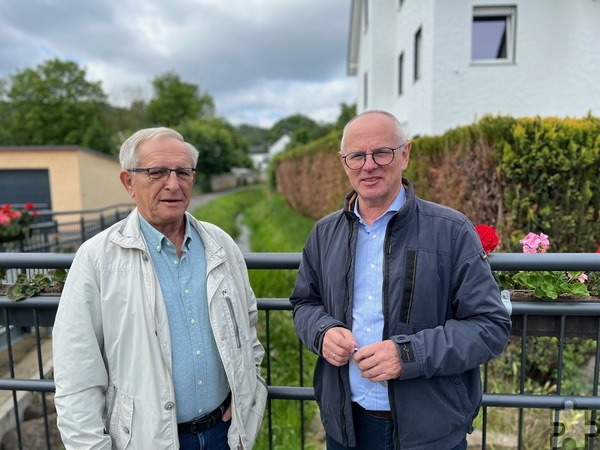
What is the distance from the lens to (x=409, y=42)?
40.0ft

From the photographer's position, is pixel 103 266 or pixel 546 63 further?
pixel 546 63

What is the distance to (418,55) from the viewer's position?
11.6 metres

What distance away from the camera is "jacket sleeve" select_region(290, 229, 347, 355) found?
1554 mm

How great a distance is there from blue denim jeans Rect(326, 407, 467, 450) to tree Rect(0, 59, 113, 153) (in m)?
42.7

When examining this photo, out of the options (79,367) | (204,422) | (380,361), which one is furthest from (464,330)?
(79,367)

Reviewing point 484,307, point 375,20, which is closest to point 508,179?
point 484,307

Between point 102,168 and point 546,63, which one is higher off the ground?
point 546,63

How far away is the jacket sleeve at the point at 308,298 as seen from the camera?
1.55 meters

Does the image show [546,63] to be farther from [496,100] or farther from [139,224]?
[139,224]

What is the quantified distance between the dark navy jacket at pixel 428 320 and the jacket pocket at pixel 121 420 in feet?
2.13

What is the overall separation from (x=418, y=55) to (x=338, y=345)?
11.8m

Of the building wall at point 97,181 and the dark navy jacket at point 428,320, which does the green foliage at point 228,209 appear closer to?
the building wall at point 97,181

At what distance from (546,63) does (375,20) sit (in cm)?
643

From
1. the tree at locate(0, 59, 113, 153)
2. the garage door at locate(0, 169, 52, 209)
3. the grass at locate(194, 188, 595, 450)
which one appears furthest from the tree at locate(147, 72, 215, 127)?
the grass at locate(194, 188, 595, 450)
